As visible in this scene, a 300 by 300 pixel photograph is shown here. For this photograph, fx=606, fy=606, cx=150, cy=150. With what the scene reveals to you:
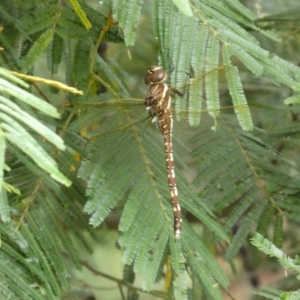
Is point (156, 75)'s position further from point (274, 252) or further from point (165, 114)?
point (274, 252)

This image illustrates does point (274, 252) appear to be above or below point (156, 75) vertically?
below

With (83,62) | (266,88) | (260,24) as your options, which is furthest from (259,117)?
(83,62)

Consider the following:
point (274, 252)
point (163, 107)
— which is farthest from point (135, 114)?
point (274, 252)

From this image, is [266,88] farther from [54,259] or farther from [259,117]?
[54,259]

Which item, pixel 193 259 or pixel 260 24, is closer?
pixel 193 259

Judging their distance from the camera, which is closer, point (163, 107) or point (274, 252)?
point (274, 252)

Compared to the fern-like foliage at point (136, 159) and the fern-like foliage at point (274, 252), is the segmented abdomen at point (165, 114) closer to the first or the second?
the fern-like foliage at point (136, 159)

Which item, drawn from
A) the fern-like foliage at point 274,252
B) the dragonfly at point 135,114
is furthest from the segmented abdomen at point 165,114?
the fern-like foliage at point 274,252
